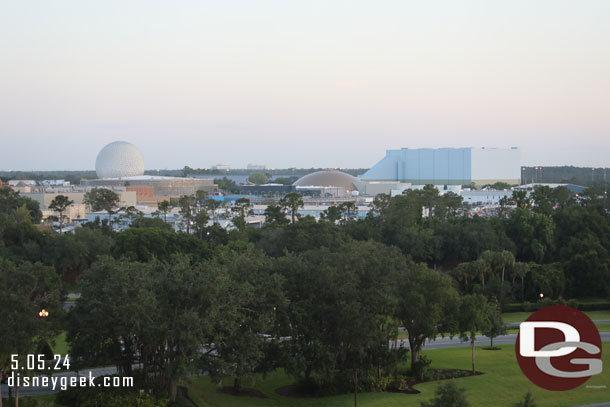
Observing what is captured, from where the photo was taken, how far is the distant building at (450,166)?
176 m

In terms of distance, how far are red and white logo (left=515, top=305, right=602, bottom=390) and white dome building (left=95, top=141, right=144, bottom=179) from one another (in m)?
134

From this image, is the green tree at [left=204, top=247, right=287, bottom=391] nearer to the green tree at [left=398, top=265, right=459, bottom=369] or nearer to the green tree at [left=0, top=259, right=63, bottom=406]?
the green tree at [left=0, top=259, right=63, bottom=406]

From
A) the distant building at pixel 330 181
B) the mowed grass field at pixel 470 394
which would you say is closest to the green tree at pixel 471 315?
the mowed grass field at pixel 470 394

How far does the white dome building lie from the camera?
6688 inches

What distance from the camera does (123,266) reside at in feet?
101

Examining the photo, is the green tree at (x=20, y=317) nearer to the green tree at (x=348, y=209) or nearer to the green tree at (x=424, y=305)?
the green tree at (x=424, y=305)

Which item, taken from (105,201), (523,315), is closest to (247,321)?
(523,315)

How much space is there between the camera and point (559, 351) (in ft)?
119

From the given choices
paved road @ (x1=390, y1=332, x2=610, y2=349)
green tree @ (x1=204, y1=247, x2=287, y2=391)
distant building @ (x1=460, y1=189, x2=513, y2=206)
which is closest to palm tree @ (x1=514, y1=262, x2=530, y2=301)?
paved road @ (x1=390, y1=332, x2=610, y2=349)

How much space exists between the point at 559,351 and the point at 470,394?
6195mm

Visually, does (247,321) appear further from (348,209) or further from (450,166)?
(450,166)

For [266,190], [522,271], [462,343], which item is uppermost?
[266,190]

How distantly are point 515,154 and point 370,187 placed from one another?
145 ft

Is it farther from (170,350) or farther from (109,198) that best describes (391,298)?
(109,198)
